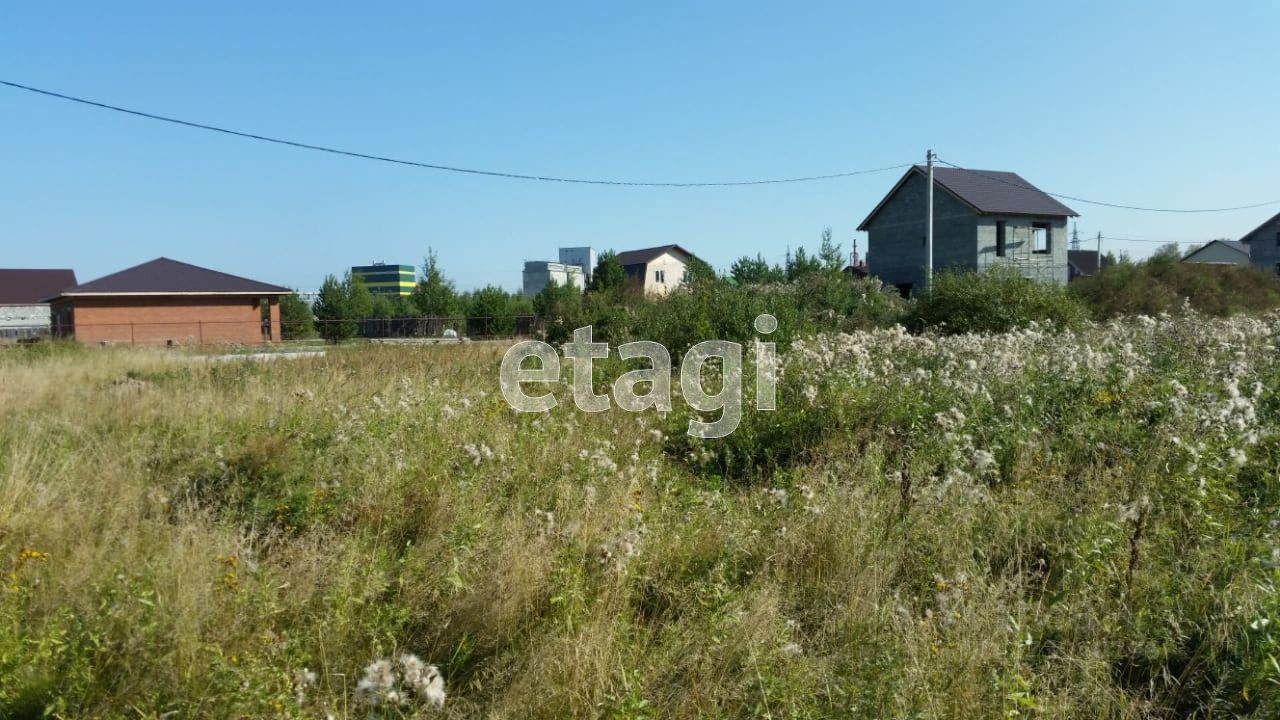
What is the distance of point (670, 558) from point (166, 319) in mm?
37504

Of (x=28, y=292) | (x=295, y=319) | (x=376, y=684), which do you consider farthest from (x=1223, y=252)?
(x=28, y=292)

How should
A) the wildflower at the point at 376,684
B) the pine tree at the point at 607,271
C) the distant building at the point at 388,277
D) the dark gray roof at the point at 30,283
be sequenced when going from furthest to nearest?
the distant building at the point at 388,277 → the dark gray roof at the point at 30,283 → the pine tree at the point at 607,271 → the wildflower at the point at 376,684

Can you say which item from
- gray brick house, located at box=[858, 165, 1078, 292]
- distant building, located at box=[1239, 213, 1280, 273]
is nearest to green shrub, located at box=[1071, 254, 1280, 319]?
gray brick house, located at box=[858, 165, 1078, 292]

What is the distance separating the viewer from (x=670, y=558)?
3824 mm

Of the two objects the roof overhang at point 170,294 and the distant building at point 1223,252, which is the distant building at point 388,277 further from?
the distant building at point 1223,252

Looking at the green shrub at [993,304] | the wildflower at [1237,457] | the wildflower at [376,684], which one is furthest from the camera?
the green shrub at [993,304]

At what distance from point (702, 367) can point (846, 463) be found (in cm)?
445

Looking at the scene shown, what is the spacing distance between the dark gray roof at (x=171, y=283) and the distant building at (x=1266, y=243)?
7053 centimetres

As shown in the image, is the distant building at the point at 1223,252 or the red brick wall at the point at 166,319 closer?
the red brick wall at the point at 166,319

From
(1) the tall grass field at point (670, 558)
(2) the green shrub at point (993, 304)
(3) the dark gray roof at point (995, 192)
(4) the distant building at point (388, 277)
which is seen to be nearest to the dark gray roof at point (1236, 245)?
(3) the dark gray roof at point (995, 192)

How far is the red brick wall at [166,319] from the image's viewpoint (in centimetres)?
3284

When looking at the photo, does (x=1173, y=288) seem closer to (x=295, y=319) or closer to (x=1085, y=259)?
(x=295, y=319)

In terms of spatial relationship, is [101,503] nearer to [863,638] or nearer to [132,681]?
[132,681]

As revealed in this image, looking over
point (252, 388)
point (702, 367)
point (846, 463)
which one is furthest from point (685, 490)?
point (252, 388)
